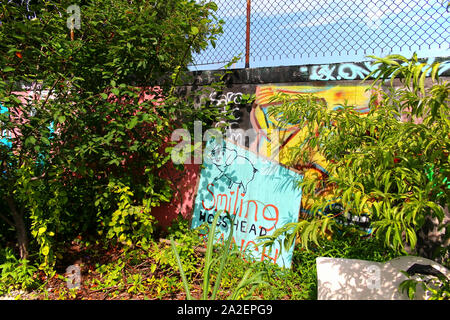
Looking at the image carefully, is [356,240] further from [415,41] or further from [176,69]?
[176,69]

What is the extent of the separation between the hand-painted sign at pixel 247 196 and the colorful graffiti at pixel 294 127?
133mm

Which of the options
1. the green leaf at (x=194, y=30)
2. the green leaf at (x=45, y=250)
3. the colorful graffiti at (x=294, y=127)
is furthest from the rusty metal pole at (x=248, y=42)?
the green leaf at (x=45, y=250)

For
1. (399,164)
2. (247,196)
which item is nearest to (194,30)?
(247,196)

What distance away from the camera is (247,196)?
11.0ft

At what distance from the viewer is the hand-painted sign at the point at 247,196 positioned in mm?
3092

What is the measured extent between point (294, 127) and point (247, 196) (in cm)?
88

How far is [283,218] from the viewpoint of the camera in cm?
310

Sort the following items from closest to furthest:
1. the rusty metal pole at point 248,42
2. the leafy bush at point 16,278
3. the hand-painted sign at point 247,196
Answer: the leafy bush at point 16,278 < the hand-painted sign at point 247,196 < the rusty metal pole at point 248,42

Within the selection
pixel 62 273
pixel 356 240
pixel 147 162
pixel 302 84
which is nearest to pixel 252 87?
pixel 302 84

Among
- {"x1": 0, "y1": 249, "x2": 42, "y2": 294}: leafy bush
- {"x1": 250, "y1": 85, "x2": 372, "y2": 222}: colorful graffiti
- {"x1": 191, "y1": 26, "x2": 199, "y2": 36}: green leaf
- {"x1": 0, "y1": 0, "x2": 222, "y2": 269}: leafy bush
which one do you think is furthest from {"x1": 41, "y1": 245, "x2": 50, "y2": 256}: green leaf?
{"x1": 191, "y1": 26, "x2": 199, "y2": 36}: green leaf

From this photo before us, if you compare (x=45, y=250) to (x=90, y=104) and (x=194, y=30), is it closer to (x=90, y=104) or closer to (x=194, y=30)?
(x=90, y=104)

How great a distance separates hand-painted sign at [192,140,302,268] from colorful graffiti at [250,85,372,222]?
13 centimetres

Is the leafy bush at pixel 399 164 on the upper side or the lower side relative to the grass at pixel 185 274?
upper

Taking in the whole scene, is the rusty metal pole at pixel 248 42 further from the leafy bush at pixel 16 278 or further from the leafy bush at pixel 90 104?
the leafy bush at pixel 16 278
